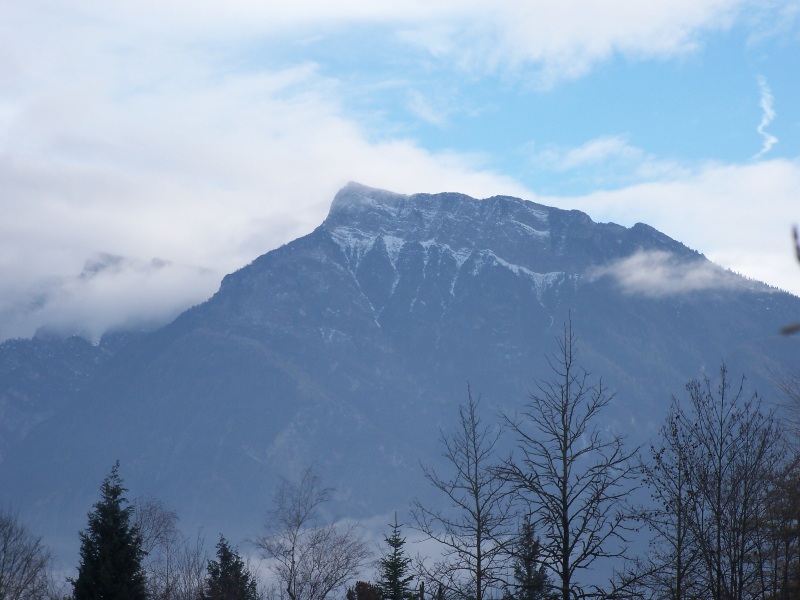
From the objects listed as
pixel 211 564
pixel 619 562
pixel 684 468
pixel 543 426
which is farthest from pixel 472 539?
pixel 619 562

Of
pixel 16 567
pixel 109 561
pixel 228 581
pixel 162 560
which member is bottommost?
pixel 109 561

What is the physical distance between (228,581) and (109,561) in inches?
662

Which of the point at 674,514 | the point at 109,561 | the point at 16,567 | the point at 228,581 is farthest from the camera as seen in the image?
the point at 16,567

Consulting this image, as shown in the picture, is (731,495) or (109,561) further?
(109,561)

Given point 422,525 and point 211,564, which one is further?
point 211,564

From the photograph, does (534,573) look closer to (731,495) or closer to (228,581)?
(731,495)

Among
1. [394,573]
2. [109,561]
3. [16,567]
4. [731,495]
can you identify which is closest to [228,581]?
[16,567]

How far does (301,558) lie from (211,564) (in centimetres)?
1515

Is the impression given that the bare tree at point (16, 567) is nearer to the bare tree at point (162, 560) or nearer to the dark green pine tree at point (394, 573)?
the bare tree at point (162, 560)

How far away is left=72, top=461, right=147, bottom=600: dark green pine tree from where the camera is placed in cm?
3378

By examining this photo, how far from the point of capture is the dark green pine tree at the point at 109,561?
3378 cm

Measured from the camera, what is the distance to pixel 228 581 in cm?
4991

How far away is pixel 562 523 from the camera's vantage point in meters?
22.6

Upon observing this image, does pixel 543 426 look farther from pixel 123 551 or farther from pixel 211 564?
pixel 211 564
